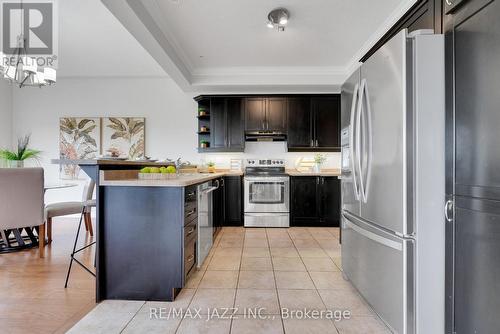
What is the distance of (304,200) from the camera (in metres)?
4.50

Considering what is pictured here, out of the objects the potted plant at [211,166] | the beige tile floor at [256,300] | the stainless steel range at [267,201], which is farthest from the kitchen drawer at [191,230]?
the potted plant at [211,166]

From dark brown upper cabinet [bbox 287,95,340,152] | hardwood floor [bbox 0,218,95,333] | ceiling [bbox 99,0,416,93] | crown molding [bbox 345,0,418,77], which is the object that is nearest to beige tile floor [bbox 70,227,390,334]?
hardwood floor [bbox 0,218,95,333]

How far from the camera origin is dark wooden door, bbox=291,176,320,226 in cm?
450

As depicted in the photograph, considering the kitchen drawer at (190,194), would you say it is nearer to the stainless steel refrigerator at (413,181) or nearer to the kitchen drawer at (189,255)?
the kitchen drawer at (189,255)

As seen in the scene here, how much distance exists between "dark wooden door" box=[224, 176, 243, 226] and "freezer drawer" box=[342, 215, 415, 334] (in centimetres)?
262

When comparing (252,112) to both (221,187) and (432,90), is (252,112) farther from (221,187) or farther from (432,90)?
(432,90)

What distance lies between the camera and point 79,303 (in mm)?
1959

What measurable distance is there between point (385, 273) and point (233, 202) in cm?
315

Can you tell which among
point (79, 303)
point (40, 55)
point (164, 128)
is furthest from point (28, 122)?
point (79, 303)

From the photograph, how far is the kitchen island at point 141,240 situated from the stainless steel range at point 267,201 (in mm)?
2526

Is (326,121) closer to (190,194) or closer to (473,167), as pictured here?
(190,194)

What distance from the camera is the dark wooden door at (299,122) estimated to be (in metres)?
4.75

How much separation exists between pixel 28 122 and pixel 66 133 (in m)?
0.82

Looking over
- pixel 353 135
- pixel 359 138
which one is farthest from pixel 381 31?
pixel 359 138
